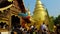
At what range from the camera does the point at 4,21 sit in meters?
16.2

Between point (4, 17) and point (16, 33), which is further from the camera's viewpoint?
point (4, 17)

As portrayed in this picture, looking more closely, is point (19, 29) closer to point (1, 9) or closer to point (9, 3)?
point (1, 9)

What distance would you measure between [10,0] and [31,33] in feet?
12.4

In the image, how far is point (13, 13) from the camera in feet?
60.5

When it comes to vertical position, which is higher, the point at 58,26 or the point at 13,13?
the point at 13,13

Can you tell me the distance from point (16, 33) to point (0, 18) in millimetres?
2971

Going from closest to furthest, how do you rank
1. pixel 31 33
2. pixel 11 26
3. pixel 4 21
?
pixel 31 33 → pixel 4 21 → pixel 11 26

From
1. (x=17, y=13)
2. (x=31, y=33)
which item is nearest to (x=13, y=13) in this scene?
(x=17, y=13)

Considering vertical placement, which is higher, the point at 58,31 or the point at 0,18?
the point at 0,18

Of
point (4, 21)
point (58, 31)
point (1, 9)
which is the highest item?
point (1, 9)

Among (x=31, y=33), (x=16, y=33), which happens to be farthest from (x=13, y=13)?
(x=16, y=33)

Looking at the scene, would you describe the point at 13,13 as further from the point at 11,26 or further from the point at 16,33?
the point at 16,33

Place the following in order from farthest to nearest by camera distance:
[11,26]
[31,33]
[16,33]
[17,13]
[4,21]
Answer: [17,13] < [11,26] < [4,21] < [31,33] < [16,33]

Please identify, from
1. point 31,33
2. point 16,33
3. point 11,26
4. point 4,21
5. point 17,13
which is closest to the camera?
point 16,33
